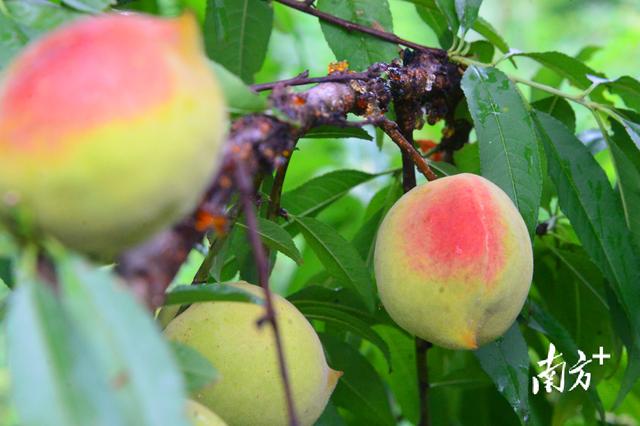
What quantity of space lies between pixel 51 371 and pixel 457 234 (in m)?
0.52

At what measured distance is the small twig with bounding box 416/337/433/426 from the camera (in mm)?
1241

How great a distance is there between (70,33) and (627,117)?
0.89 meters

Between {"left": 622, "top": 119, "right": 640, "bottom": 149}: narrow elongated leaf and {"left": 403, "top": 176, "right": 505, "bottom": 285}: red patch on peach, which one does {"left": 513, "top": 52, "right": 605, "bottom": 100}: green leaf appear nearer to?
{"left": 622, "top": 119, "right": 640, "bottom": 149}: narrow elongated leaf

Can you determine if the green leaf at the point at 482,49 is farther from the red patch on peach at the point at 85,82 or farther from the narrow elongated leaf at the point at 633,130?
the red patch on peach at the point at 85,82

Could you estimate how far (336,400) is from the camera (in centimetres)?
124

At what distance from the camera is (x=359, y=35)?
114 cm

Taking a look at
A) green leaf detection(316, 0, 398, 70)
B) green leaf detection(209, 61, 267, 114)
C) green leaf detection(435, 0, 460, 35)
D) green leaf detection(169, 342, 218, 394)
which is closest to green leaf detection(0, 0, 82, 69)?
green leaf detection(209, 61, 267, 114)

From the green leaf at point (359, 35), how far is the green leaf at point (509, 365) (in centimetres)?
37

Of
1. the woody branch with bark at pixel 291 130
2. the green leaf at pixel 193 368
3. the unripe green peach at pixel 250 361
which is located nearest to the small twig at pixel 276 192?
the woody branch with bark at pixel 291 130

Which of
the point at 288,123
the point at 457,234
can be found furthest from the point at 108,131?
the point at 457,234

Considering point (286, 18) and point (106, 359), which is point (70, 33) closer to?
point (106, 359)

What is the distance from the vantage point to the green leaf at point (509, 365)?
1.07m

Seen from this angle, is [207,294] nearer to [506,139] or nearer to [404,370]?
[506,139]

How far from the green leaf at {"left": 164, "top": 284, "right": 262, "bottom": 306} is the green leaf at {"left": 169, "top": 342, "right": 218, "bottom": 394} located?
69 mm
